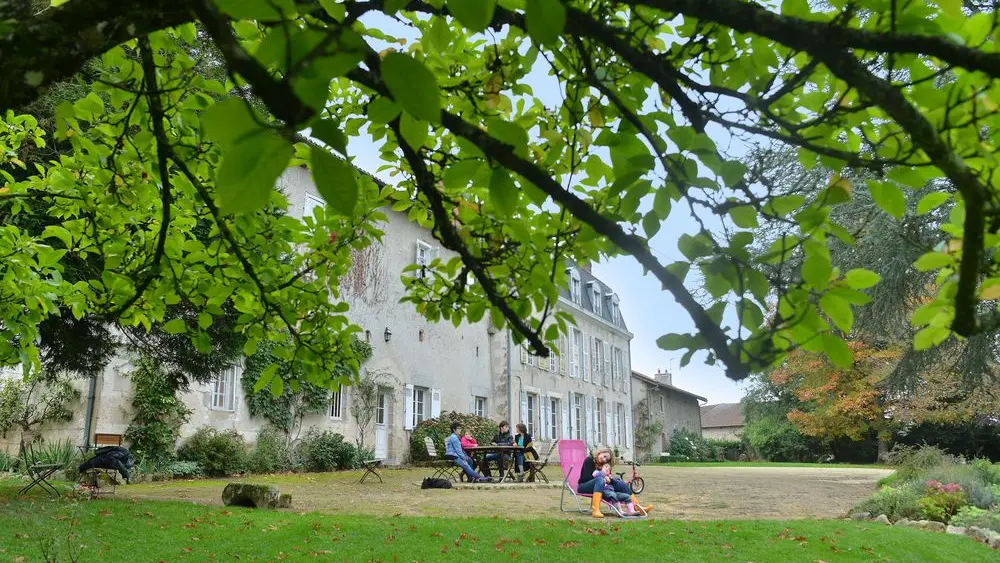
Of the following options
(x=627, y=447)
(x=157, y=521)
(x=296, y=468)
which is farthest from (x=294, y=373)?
(x=627, y=447)

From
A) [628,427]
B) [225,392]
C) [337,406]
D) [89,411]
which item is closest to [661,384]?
[628,427]

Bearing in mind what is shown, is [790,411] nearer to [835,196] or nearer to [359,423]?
[359,423]

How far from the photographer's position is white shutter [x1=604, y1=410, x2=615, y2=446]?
30133 mm

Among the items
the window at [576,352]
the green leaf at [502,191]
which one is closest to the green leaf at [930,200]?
the green leaf at [502,191]

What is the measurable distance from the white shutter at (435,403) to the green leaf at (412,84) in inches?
770

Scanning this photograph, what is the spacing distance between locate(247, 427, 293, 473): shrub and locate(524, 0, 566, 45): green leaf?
14.5 meters

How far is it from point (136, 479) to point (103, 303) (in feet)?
29.9

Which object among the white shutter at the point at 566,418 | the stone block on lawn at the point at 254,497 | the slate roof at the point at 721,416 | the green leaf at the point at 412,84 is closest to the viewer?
the green leaf at the point at 412,84

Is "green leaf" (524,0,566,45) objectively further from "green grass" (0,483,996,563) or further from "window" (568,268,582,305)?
"window" (568,268,582,305)

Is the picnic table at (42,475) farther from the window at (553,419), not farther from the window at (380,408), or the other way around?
the window at (553,419)

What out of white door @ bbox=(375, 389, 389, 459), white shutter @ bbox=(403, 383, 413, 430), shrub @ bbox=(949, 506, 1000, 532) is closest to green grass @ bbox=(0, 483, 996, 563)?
shrub @ bbox=(949, 506, 1000, 532)

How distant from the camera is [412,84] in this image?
0.91 meters

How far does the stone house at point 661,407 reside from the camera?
35.6 meters

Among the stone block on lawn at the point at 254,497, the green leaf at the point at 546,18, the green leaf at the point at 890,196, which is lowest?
the stone block on lawn at the point at 254,497
